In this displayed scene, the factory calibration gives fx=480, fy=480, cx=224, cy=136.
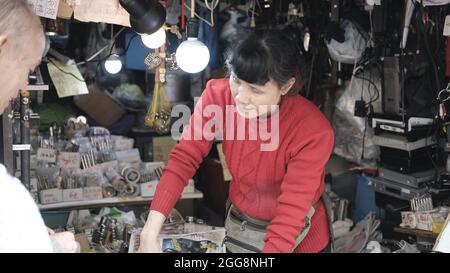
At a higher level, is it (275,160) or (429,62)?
(429,62)

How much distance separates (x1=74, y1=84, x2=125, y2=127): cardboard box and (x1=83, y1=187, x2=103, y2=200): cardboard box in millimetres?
1150

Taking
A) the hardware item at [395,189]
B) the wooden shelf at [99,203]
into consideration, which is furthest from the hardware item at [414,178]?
the wooden shelf at [99,203]

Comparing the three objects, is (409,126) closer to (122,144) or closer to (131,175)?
(131,175)

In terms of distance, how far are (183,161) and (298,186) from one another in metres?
0.46

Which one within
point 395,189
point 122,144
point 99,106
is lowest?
point 395,189

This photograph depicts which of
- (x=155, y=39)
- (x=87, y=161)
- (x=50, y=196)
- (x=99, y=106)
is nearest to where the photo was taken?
(x=155, y=39)

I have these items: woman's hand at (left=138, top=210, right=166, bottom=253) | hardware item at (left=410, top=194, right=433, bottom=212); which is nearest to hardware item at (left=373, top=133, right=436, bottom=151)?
hardware item at (left=410, top=194, right=433, bottom=212)

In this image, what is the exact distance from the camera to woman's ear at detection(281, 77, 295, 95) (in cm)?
170

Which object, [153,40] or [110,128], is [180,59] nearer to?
[153,40]

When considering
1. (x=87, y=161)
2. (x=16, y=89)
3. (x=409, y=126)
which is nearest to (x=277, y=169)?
(x=16, y=89)

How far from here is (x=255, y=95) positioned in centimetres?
167

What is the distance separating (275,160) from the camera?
1.84m
